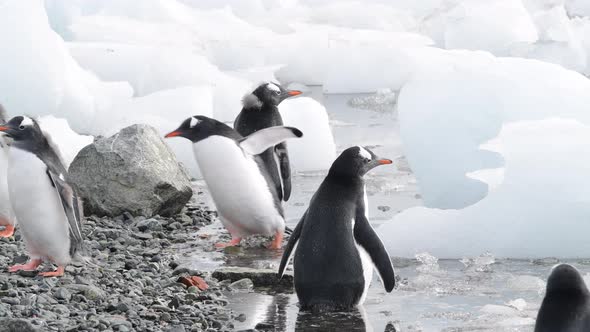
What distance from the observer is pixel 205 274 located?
18.0 ft

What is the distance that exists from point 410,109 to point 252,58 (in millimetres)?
6837

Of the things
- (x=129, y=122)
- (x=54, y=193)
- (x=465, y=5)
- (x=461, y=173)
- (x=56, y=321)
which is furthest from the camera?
(x=465, y=5)

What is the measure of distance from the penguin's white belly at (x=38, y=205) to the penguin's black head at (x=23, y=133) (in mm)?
39

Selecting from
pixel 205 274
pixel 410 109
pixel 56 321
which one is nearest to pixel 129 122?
pixel 410 109

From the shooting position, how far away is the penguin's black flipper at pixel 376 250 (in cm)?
484

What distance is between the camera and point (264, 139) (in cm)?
624

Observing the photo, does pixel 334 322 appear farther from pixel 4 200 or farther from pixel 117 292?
pixel 4 200

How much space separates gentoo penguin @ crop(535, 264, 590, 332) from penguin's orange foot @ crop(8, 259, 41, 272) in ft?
8.59

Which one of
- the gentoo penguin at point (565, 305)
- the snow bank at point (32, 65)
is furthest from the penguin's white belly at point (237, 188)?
the snow bank at point (32, 65)

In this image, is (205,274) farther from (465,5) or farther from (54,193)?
(465,5)

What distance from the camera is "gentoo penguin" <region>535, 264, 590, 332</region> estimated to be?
3.37 metres

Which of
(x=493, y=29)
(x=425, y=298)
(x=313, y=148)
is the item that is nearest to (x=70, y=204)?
(x=425, y=298)

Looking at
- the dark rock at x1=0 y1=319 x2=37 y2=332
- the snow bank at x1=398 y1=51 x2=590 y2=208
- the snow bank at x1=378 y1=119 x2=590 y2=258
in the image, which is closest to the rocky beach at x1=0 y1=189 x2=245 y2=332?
the dark rock at x1=0 y1=319 x2=37 y2=332

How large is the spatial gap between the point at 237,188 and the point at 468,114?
5.67ft
